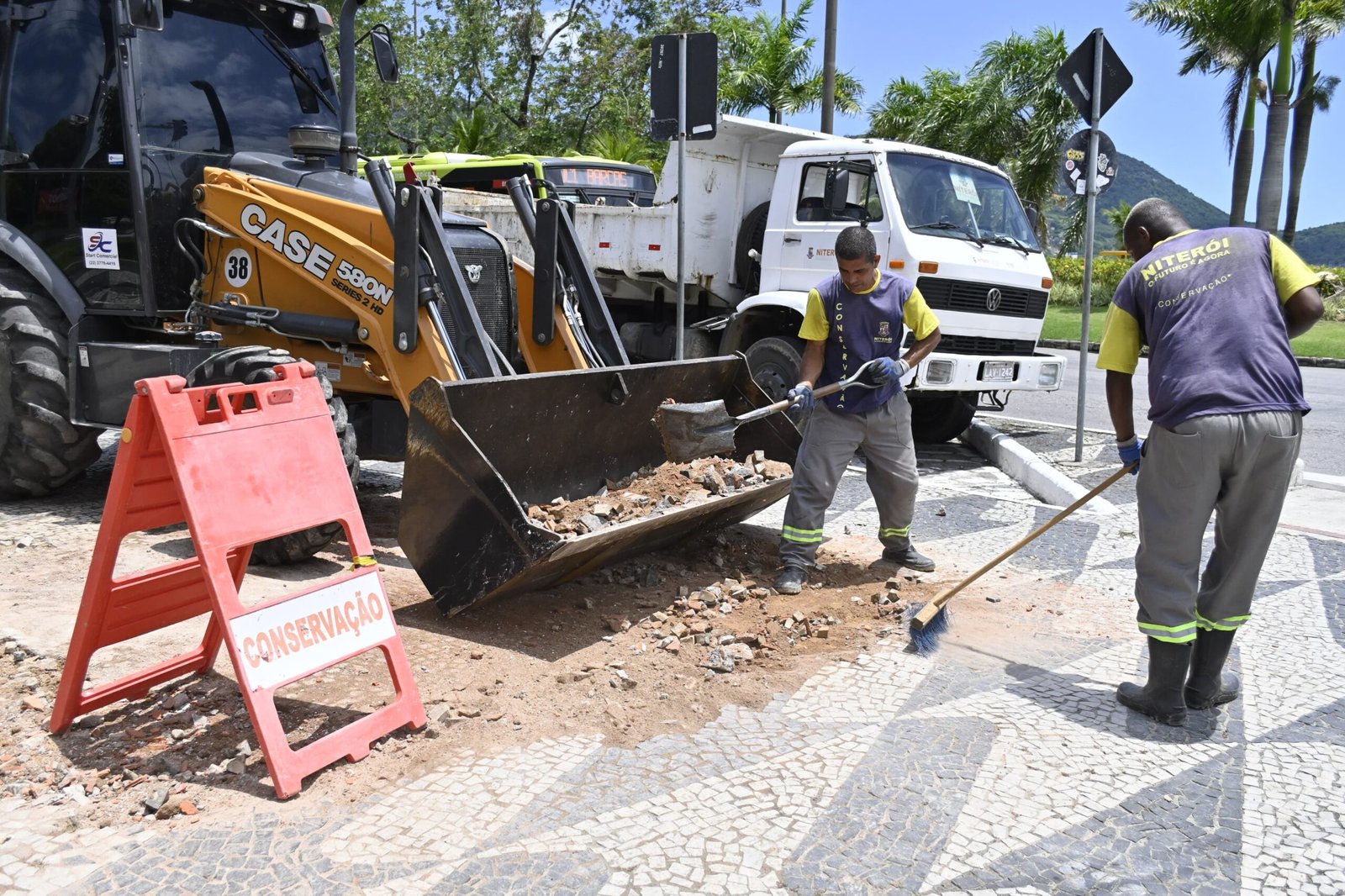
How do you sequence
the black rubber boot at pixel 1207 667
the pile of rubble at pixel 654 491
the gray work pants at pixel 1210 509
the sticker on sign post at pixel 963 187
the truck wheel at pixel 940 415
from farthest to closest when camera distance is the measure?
the truck wheel at pixel 940 415, the sticker on sign post at pixel 963 187, the pile of rubble at pixel 654 491, the black rubber boot at pixel 1207 667, the gray work pants at pixel 1210 509

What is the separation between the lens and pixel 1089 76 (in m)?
8.70

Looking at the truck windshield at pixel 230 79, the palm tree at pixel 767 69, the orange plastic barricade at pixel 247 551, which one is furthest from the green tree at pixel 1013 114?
the orange plastic barricade at pixel 247 551

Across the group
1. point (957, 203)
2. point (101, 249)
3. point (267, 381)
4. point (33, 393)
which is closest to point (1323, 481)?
point (957, 203)

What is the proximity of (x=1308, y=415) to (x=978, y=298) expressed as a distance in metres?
4.17

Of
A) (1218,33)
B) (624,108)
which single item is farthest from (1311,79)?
(624,108)

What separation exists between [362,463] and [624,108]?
65.6ft

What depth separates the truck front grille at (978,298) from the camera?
29.5ft

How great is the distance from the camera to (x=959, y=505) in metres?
7.52

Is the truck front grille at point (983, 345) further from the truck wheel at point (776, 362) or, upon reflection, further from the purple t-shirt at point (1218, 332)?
the purple t-shirt at point (1218, 332)

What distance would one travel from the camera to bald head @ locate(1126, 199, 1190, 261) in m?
4.28

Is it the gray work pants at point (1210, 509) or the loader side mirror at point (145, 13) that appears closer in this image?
the gray work pants at point (1210, 509)

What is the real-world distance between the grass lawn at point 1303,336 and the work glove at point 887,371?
43.2 ft

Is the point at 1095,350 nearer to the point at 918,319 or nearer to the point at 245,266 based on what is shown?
the point at 918,319

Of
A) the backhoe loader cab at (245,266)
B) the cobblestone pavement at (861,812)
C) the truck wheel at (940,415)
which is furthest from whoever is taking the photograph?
the truck wheel at (940,415)
